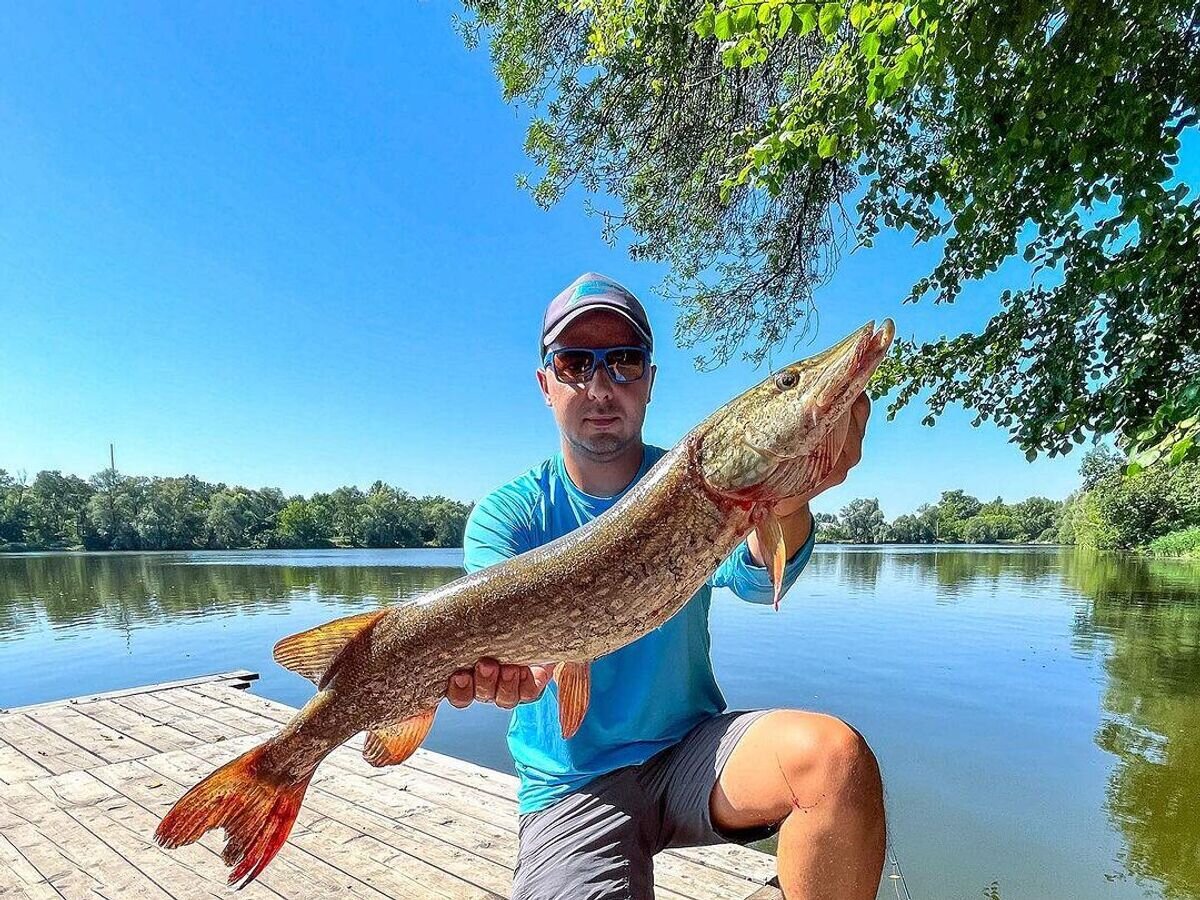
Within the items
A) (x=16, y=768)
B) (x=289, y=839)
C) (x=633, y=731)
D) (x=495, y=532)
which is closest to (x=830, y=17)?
(x=495, y=532)

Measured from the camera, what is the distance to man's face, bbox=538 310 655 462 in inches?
103

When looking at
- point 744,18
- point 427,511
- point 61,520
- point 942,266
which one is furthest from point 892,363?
point 61,520

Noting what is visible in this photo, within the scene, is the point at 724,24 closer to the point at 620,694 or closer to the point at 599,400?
the point at 599,400

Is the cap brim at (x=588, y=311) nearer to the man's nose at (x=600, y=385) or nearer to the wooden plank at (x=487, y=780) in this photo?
the man's nose at (x=600, y=385)

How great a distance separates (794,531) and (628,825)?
3.72 ft

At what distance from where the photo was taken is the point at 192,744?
18.7ft

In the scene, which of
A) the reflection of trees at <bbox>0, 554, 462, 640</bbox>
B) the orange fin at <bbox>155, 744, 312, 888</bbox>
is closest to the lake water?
the reflection of trees at <bbox>0, 554, 462, 640</bbox>

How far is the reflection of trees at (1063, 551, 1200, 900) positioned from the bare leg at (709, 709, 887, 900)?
19.0 ft

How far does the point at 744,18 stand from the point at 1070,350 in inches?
176

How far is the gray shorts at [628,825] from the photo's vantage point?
2.13m

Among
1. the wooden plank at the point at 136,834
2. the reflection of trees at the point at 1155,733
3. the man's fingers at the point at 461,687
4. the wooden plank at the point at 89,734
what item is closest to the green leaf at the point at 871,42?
the man's fingers at the point at 461,687

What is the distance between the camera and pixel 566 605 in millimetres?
1956

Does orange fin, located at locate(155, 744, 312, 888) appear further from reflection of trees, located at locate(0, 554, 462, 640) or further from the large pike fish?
reflection of trees, located at locate(0, 554, 462, 640)

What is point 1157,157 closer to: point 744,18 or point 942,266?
point 942,266
